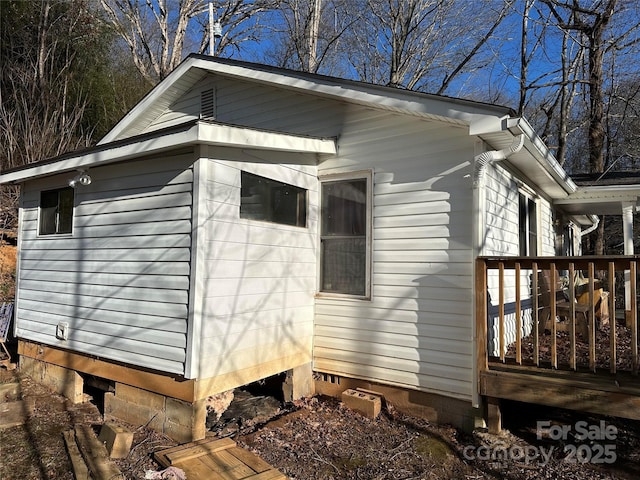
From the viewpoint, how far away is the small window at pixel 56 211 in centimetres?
570

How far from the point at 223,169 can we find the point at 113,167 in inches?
62.5

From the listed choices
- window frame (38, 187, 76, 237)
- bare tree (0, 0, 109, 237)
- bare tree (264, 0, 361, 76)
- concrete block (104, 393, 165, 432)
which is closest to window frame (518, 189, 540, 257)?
concrete block (104, 393, 165, 432)

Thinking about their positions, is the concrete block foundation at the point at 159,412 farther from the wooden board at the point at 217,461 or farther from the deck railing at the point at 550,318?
the deck railing at the point at 550,318

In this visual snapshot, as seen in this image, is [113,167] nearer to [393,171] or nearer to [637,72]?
[393,171]

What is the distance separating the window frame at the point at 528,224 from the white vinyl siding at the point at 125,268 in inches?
189

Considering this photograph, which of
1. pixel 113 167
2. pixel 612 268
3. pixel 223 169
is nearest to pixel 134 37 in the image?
pixel 113 167

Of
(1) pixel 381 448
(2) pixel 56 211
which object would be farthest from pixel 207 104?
(1) pixel 381 448

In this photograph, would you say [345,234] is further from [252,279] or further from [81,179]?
[81,179]

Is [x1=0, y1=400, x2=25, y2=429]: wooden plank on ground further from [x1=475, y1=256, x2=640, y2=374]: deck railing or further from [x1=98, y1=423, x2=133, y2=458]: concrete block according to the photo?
[x1=475, y1=256, x2=640, y2=374]: deck railing

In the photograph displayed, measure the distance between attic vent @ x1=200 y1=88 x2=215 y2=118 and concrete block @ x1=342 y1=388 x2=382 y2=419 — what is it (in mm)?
4548

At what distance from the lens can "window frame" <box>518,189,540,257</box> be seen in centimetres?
643

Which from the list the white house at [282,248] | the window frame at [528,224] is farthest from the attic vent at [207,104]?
the window frame at [528,224]

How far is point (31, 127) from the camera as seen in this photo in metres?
10.8

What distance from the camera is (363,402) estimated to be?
4.68 meters
